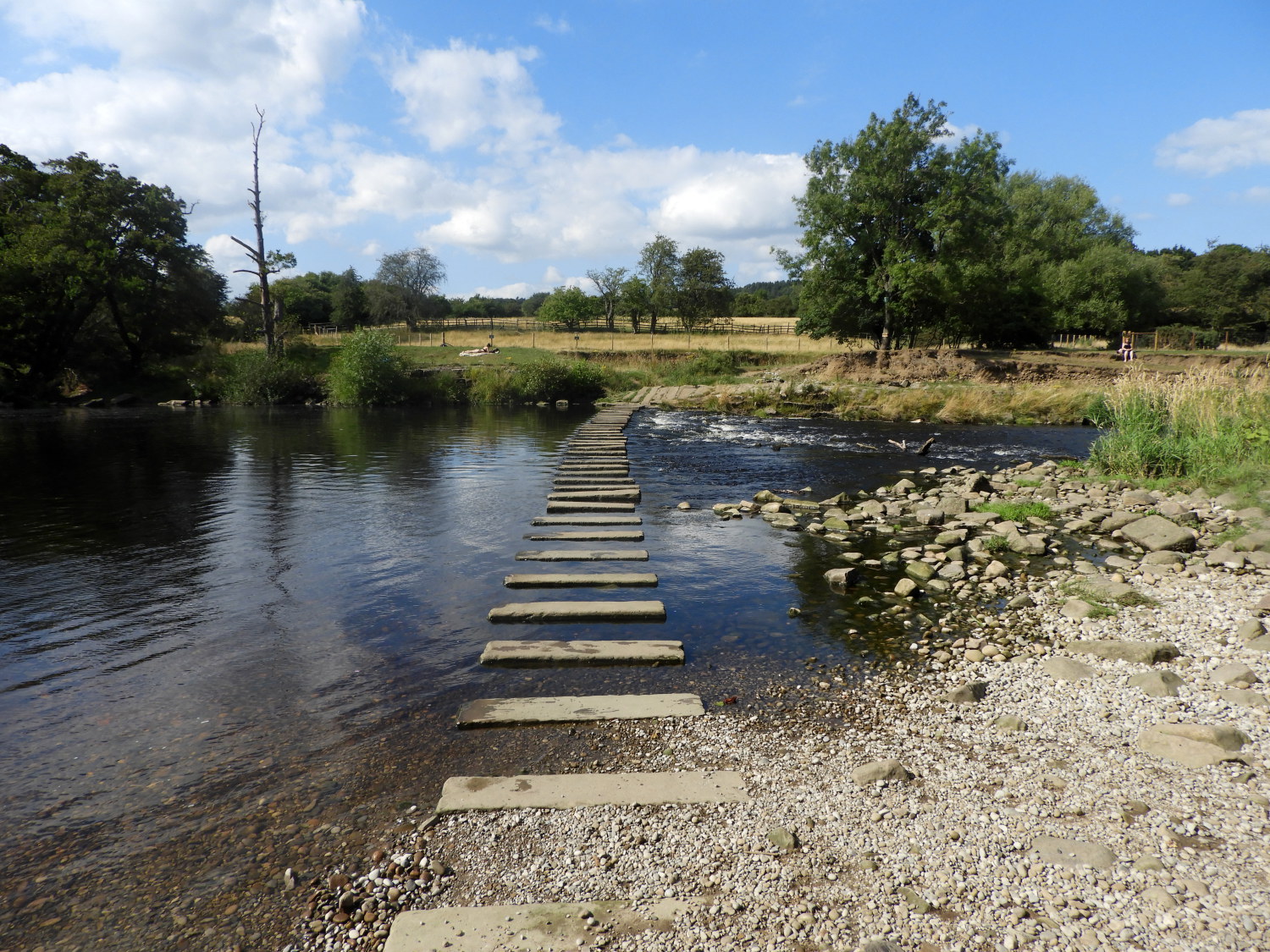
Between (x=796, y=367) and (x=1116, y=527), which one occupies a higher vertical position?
(x=796, y=367)

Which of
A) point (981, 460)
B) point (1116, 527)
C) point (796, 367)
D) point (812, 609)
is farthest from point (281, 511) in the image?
point (796, 367)

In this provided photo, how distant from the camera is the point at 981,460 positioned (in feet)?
68.4

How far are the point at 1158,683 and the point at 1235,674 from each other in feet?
2.05

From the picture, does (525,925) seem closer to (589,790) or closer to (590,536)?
(589,790)

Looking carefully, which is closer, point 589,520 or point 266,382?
point 589,520

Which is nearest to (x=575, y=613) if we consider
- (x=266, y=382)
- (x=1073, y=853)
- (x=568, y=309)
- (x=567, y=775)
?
(x=567, y=775)

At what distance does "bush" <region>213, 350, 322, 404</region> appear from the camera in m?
43.5

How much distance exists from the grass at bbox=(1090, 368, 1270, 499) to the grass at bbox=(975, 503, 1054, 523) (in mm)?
3002

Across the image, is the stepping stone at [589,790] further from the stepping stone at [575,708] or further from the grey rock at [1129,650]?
the grey rock at [1129,650]

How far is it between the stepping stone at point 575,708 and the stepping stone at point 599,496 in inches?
346

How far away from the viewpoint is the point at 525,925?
3447 mm

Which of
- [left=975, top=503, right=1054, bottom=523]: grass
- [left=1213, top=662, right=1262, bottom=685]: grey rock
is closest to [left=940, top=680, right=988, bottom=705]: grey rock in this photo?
[left=1213, top=662, right=1262, bottom=685]: grey rock

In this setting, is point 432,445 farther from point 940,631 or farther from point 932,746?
point 932,746

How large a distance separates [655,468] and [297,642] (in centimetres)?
1278
